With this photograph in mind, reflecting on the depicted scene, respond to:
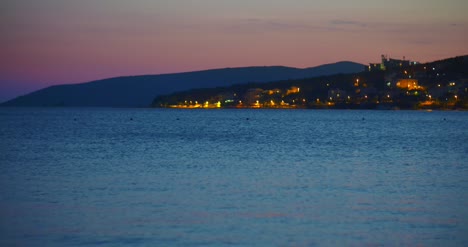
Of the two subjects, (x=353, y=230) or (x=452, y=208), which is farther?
(x=452, y=208)

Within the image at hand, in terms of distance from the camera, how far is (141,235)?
15.0 metres

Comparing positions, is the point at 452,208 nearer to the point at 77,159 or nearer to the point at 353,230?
the point at 353,230

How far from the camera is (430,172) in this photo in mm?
28141

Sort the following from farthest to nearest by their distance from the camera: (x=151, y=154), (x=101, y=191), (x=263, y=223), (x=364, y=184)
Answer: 1. (x=151, y=154)
2. (x=364, y=184)
3. (x=101, y=191)
4. (x=263, y=223)

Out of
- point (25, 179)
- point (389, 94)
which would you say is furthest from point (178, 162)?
point (389, 94)

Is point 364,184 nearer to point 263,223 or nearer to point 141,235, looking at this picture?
point 263,223

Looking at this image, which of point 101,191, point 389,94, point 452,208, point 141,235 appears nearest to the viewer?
point 141,235

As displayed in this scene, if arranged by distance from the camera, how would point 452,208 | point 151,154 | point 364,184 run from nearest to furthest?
1. point 452,208
2. point 364,184
3. point 151,154

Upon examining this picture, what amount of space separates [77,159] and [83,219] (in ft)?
57.8

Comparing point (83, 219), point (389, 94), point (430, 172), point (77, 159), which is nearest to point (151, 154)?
point (77, 159)

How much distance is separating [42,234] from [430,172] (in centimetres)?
1789

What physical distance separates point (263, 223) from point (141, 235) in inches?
119

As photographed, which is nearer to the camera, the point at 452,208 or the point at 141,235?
the point at 141,235

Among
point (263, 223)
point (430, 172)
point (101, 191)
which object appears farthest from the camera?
point (430, 172)
